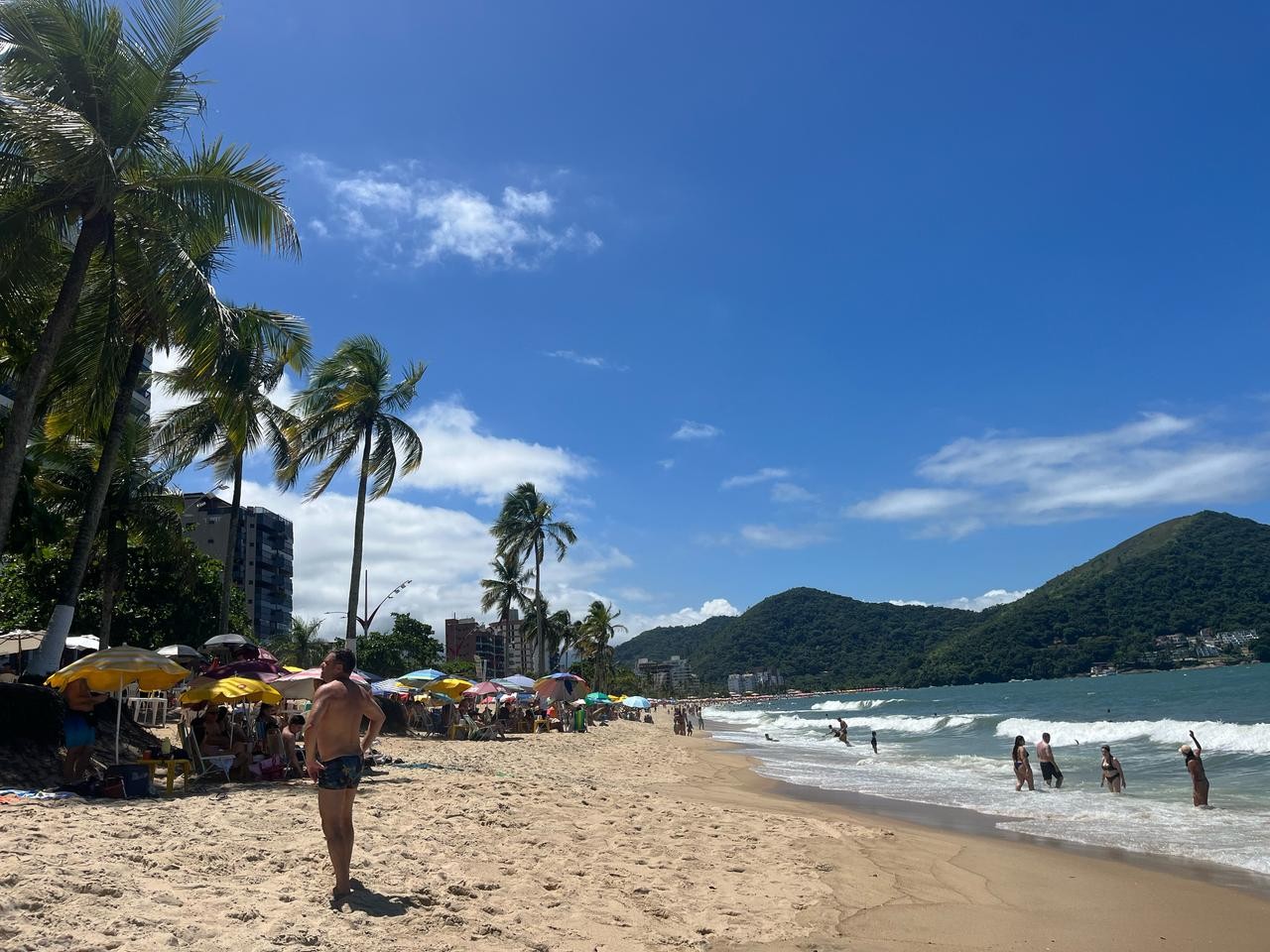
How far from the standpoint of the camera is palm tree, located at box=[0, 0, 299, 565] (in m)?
9.19

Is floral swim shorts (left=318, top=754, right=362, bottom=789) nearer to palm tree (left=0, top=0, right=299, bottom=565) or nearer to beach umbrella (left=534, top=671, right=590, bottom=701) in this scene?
palm tree (left=0, top=0, right=299, bottom=565)

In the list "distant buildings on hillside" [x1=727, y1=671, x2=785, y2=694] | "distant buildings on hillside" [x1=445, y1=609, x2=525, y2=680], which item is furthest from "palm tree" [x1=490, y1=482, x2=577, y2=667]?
"distant buildings on hillside" [x1=727, y1=671, x2=785, y2=694]

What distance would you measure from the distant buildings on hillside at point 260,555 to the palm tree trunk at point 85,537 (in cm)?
7064

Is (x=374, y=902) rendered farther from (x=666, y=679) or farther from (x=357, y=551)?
(x=666, y=679)

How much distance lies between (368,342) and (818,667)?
182832 millimetres

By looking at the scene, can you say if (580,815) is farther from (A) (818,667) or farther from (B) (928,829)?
(A) (818,667)

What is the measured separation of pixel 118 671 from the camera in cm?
896

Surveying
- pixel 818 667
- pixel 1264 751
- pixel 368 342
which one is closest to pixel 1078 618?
pixel 818 667

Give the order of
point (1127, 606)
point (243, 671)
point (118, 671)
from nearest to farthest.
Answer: point (118, 671)
point (243, 671)
point (1127, 606)

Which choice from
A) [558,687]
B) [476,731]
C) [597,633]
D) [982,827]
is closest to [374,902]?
[982,827]

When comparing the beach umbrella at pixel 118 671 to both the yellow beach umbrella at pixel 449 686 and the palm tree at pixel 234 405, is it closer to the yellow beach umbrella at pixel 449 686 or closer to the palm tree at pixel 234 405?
the palm tree at pixel 234 405

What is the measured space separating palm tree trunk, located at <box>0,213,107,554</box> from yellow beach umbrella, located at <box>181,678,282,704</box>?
8.69 feet

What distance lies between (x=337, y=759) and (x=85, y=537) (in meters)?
8.40

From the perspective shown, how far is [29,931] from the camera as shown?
12.6 ft
